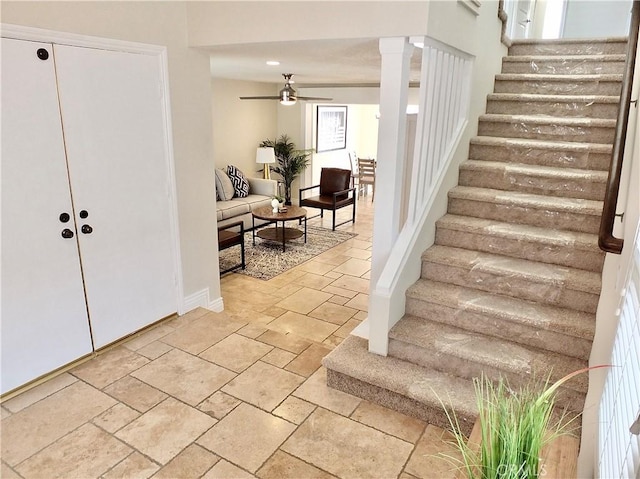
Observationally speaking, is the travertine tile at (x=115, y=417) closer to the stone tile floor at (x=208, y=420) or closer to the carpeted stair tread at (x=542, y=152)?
the stone tile floor at (x=208, y=420)

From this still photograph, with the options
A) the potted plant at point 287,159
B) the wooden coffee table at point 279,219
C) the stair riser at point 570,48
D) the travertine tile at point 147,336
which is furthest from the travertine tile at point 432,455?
the potted plant at point 287,159

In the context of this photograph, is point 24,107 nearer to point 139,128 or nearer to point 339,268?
point 139,128

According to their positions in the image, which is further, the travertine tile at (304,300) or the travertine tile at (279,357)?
the travertine tile at (304,300)

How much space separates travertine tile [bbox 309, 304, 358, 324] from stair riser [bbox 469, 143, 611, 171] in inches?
72.3

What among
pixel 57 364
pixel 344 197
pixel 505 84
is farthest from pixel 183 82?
pixel 344 197

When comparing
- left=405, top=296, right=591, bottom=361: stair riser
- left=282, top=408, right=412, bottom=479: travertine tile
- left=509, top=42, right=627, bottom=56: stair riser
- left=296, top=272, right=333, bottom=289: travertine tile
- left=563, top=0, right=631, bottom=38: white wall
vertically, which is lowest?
left=296, top=272, right=333, bottom=289: travertine tile

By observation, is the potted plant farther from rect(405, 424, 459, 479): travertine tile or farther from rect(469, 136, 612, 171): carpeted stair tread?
rect(405, 424, 459, 479): travertine tile

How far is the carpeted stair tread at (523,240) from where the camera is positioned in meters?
2.70

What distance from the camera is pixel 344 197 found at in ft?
25.0

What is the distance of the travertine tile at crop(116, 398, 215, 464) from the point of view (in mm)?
2156

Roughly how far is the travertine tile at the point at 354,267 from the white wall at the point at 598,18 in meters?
4.12

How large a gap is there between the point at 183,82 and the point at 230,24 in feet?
1.77

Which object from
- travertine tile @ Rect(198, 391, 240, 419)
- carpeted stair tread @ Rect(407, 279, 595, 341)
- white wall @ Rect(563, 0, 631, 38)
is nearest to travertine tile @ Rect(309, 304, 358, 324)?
carpeted stair tread @ Rect(407, 279, 595, 341)

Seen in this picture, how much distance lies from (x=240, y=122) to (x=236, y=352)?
5722 mm
